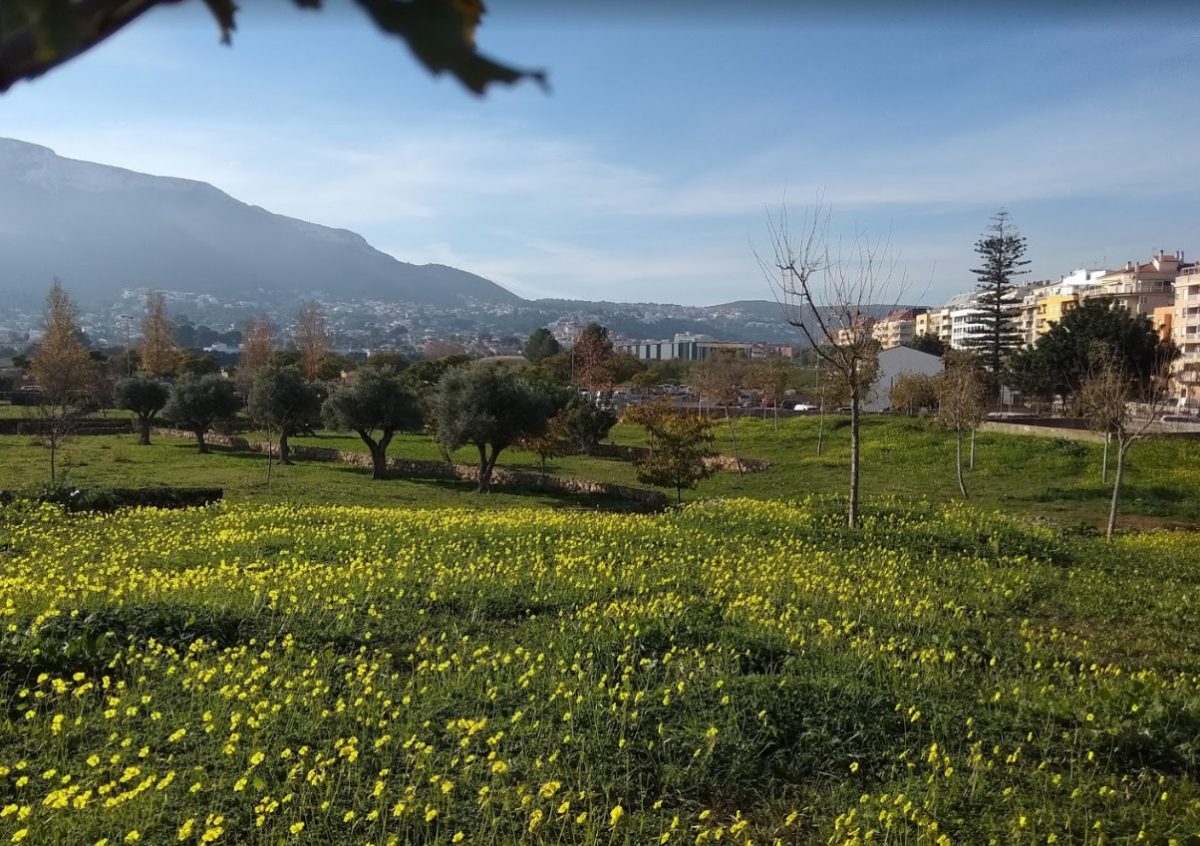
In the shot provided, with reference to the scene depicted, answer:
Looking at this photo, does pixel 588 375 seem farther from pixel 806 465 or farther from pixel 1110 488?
pixel 1110 488

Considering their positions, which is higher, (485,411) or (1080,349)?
(1080,349)

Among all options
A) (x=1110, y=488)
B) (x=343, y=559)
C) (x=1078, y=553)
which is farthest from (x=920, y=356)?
(x=343, y=559)

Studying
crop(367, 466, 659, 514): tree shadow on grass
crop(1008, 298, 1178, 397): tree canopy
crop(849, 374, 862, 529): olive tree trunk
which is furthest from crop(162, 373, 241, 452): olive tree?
crop(1008, 298, 1178, 397): tree canopy

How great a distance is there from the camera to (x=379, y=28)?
778 mm

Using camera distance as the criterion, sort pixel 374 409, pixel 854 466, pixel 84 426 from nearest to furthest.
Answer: pixel 854 466 → pixel 374 409 → pixel 84 426

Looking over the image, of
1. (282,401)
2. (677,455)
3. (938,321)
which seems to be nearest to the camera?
(677,455)

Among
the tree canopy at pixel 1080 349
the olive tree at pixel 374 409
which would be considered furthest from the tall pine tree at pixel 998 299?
the olive tree at pixel 374 409

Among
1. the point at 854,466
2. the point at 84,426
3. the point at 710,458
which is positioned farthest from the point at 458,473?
the point at 84,426

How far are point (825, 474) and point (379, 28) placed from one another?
25478 millimetres

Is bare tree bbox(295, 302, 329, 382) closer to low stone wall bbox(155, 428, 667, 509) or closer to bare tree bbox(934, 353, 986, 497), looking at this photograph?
low stone wall bbox(155, 428, 667, 509)

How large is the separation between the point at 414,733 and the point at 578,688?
1.03 meters

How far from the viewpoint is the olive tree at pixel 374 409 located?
86.7 ft

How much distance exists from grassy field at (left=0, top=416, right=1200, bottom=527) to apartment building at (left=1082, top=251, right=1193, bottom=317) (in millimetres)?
56131

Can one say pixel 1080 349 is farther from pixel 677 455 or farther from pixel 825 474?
pixel 677 455
